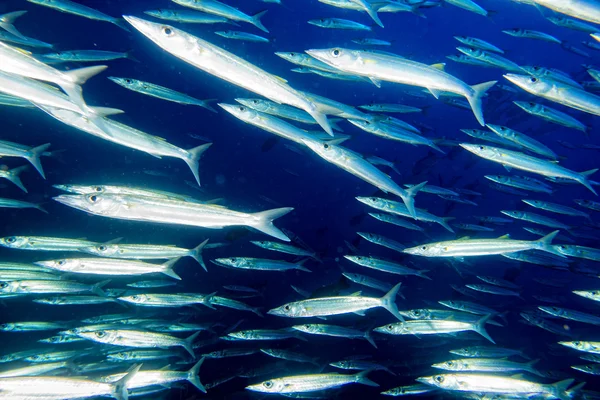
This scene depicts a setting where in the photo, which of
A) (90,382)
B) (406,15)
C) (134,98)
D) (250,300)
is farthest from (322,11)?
(90,382)

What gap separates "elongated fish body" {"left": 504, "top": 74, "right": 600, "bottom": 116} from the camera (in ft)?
12.2

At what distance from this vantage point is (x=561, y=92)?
12.3ft

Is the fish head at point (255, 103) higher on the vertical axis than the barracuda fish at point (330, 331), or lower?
higher

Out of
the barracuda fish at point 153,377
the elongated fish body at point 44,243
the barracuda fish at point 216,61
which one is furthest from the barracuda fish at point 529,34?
the elongated fish body at point 44,243

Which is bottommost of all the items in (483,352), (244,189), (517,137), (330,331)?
(483,352)

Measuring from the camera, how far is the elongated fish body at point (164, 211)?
3.22 meters

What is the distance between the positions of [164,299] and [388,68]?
17.1 ft

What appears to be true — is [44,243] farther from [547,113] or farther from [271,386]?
[547,113]

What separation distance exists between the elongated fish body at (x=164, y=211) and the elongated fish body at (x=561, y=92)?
10.1 ft

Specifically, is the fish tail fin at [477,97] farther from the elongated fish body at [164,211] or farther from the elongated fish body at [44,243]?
the elongated fish body at [44,243]

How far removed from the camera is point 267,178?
19375 mm

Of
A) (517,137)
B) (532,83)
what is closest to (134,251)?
(532,83)

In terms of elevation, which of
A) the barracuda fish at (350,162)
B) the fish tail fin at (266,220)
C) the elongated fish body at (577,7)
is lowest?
the fish tail fin at (266,220)

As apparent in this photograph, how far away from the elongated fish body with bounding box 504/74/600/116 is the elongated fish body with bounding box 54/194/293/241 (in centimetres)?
308
